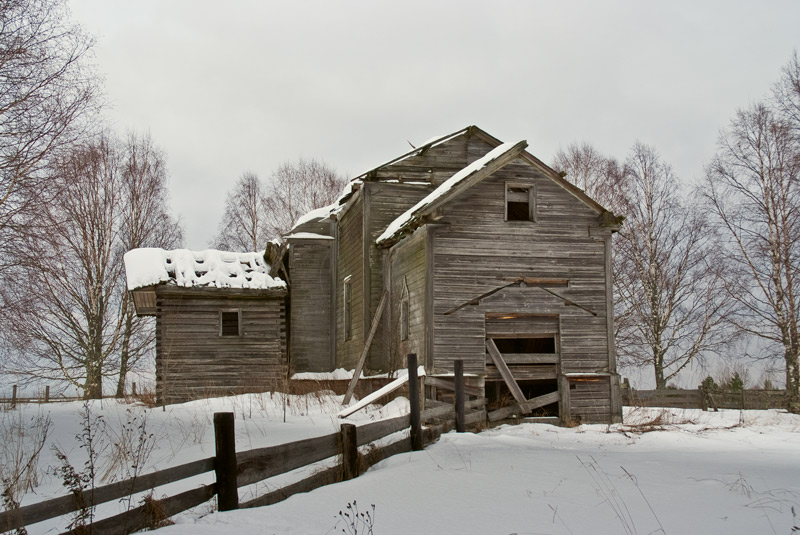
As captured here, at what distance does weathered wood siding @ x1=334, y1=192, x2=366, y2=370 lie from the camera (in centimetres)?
2159

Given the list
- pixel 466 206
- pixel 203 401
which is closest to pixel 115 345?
pixel 203 401

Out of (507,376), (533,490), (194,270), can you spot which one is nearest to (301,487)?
(533,490)

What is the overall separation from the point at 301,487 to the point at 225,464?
46.1 inches

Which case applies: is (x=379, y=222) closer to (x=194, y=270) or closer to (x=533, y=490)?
(x=194, y=270)

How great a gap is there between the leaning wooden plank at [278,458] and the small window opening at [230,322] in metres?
16.4

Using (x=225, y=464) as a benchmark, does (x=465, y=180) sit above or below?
above

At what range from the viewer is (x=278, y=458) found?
23.3 feet

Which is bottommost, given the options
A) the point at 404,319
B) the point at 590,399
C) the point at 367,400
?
the point at 590,399

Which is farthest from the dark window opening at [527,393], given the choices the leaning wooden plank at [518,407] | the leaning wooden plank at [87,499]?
the leaning wooden plank at [87,499]

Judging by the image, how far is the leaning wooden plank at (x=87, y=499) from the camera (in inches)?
195

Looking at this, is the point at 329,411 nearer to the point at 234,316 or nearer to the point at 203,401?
the point at 203,401

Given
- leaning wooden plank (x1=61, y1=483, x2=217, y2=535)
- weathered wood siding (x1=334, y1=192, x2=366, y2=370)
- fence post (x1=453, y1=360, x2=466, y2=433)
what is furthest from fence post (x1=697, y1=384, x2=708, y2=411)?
leaning wooden plank (x1=61, y1=483, x2=217, y2=535)

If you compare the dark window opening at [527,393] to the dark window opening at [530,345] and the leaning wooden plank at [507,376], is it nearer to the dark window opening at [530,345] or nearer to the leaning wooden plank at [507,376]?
the leaning wooden plank at [507,376]

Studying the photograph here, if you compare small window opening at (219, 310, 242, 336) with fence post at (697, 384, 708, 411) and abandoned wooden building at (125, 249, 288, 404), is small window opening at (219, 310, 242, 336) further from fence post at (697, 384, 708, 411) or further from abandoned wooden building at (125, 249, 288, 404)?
fence post at (697, 384, 708, 411)
